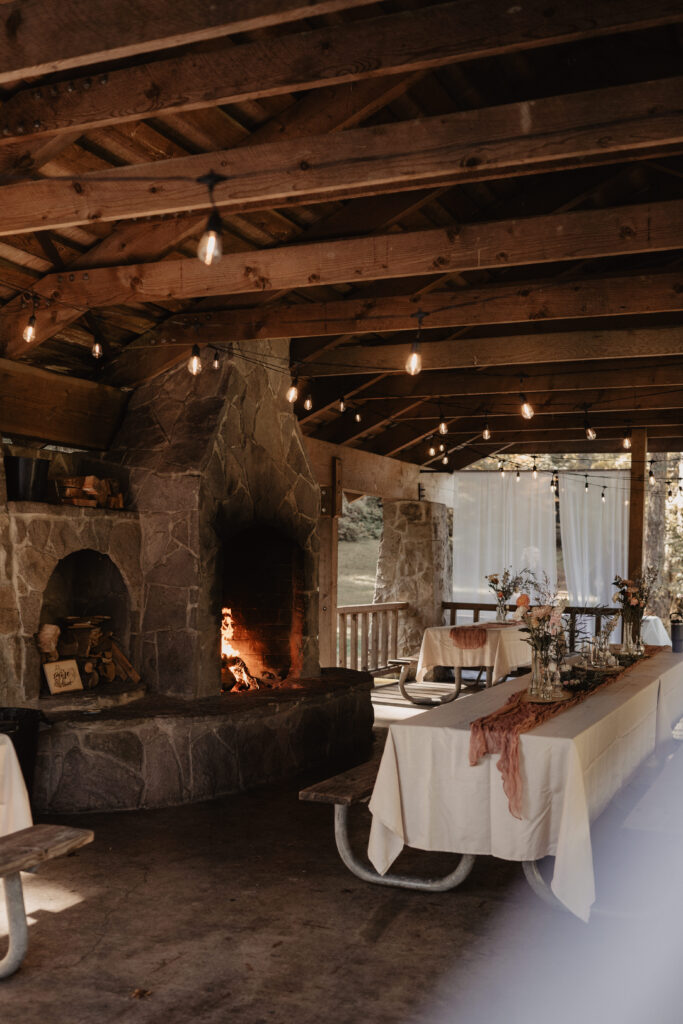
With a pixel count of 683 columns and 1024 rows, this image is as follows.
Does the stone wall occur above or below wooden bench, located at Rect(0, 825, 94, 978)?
above

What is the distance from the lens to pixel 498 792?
3797 millimetres

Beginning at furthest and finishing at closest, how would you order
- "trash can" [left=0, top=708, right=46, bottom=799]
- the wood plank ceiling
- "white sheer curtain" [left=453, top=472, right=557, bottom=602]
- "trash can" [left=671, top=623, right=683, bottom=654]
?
"white sheer curtain" [left=453, top=472, right=557, bottom=602], "trash can" [left=671, top=623, right=683, bottom=654], "trash can" [left=0, top=708, right=46, bottom=799], the wood plank ceiling

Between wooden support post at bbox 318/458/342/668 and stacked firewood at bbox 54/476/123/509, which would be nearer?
stacked firewood at bbox 54/476/123/509

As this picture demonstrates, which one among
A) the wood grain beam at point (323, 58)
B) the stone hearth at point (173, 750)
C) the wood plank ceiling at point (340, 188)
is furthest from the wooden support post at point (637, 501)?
the wood grain beam at point (323, 58)

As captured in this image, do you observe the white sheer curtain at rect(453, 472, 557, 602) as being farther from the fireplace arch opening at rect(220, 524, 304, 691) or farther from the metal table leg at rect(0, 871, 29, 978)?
the metal table leg at rect(0, 871, 29, 978)

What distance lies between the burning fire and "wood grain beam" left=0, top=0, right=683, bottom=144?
4071 mm

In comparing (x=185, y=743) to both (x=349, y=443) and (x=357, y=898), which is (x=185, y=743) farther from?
(x=349, y=443)

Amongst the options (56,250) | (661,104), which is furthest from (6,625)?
(661,104)

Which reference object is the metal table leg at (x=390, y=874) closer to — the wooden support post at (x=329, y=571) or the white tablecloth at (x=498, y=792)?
the white tablecloth at (x=498, y=792)

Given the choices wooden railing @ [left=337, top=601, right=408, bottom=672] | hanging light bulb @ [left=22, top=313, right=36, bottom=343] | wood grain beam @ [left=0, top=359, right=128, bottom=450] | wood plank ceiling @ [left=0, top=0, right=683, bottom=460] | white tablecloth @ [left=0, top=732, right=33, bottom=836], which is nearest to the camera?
wood plank ceiling @ [left=0, top=0, right=683, bottom=460]

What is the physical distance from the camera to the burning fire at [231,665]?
23.5 ft

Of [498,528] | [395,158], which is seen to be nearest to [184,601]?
[395,158]

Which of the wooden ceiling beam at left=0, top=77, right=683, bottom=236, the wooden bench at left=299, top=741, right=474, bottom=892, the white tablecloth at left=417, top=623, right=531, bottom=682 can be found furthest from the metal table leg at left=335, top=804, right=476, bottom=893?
the white tablecloth at left=417, top=623, right=531, bottom=682

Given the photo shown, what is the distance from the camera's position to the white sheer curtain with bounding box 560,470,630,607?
1300cm
